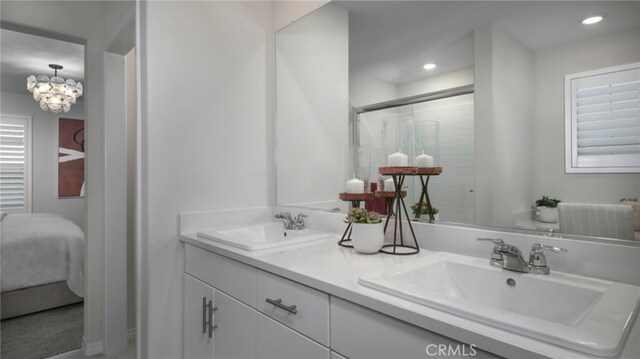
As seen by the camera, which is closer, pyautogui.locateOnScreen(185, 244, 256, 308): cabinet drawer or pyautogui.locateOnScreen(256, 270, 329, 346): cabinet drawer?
pyautogui.locateOnScreen(256, 270, 329, 346): cabinet drawer

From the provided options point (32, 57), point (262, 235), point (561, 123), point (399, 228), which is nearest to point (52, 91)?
point (32, 57)

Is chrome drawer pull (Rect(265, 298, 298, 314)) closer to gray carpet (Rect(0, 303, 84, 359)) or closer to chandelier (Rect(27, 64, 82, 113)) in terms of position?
gray carpet (Rect(0, 303, 84, 359))

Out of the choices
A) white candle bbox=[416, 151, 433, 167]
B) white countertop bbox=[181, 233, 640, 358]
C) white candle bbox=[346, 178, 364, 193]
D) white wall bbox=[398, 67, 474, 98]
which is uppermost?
white wall bbox=[398, 67, 474, 98]

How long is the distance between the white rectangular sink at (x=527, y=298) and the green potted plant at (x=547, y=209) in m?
0.16

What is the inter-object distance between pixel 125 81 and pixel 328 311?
85.6 inches

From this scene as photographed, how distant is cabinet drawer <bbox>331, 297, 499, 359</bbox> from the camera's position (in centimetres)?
69

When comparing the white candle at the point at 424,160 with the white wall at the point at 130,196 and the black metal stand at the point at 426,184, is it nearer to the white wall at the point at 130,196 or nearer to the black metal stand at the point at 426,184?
the black metal stand at the point at 426,184

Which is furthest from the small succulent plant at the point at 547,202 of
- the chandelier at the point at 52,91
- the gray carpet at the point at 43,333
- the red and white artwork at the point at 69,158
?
the red and white artwork at the point at 69,158

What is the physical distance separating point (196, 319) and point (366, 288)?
1.04m

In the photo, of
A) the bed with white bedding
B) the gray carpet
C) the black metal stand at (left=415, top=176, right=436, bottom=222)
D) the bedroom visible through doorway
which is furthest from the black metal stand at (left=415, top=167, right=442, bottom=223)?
the bed with white bedding

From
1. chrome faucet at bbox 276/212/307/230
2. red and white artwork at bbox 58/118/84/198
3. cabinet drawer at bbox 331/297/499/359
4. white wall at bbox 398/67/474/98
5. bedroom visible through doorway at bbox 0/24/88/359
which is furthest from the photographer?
red and white artwork at bbox 58/118/84/198

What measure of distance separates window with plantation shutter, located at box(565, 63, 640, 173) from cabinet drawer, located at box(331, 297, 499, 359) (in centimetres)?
66

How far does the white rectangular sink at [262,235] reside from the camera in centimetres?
134

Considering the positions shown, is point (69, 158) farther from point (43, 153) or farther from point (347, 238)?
point (347, 238)
